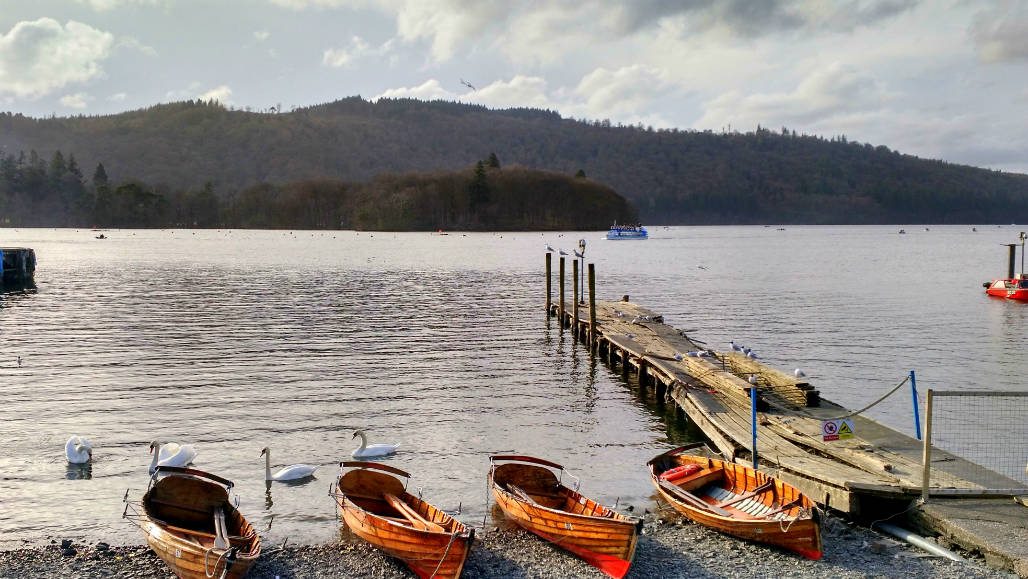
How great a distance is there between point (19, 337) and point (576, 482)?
106ft

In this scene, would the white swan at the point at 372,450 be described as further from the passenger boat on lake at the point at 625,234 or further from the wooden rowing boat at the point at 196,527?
the passenger boat on lake at the point at 625,234

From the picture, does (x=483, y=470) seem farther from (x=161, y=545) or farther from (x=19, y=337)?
(x=19, y=337)

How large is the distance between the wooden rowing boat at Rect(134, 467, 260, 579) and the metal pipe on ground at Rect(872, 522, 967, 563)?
10.6 meters

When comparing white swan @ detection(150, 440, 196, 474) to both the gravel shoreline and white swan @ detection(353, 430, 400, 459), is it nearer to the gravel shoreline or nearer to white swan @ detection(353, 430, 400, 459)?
the gravel shoreline

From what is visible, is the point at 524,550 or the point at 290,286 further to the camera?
the point at 290,286

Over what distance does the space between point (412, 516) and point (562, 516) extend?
102 inches

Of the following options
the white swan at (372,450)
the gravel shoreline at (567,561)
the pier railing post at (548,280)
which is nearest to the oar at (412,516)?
the gravel shoreline at (567,561)

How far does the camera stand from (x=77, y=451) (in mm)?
18016

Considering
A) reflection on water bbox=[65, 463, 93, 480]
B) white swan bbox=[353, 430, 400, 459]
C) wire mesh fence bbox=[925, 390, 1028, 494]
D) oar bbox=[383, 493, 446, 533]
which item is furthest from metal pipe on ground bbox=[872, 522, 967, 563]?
reflection on water bbox=[65, 463, 93, 480]

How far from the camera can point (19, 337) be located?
122 ft

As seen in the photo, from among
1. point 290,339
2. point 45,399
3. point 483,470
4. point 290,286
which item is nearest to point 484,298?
point 290,286

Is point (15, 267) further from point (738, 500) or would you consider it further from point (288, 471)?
point (738, 500)

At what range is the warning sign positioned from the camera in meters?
15.6

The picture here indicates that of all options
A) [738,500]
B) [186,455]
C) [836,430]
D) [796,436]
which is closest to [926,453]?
[836,430]
